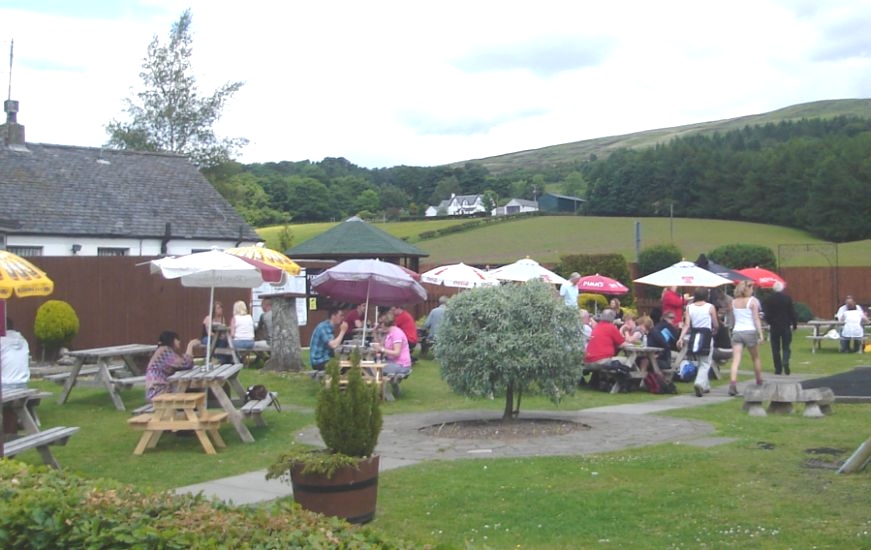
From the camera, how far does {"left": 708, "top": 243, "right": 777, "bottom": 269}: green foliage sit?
125 ft

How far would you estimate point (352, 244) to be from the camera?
91.6ft

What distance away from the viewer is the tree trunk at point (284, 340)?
1894 cm

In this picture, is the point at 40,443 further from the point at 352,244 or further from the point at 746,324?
the point at 352,244

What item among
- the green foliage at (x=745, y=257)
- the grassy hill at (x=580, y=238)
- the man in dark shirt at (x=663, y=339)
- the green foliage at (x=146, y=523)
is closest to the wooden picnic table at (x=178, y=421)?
the green foliage at (x=146, y=523)

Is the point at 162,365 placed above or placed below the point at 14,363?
below

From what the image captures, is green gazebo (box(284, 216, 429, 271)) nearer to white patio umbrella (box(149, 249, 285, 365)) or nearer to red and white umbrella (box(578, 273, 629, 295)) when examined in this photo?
red and white umbrella (box(578, 273, 629, 295))

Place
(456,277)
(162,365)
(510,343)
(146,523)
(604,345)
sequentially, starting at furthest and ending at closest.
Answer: (456,277), (604,345), (162,365), (510,343), (146,523)

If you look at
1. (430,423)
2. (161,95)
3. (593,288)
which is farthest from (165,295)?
(161,95)

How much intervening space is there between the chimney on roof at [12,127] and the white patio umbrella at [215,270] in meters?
16.9

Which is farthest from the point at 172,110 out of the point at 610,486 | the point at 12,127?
the point at 610,486

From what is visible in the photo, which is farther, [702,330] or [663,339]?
[663,339]

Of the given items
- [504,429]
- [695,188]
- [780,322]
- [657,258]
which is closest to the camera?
[504,429]

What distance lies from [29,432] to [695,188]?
76743 millimetres

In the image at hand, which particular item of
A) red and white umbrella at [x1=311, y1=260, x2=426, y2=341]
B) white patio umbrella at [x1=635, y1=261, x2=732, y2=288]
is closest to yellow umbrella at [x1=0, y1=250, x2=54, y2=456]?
red and white umbrella at [x1=311, y1=260, x2=426, y2=341]
